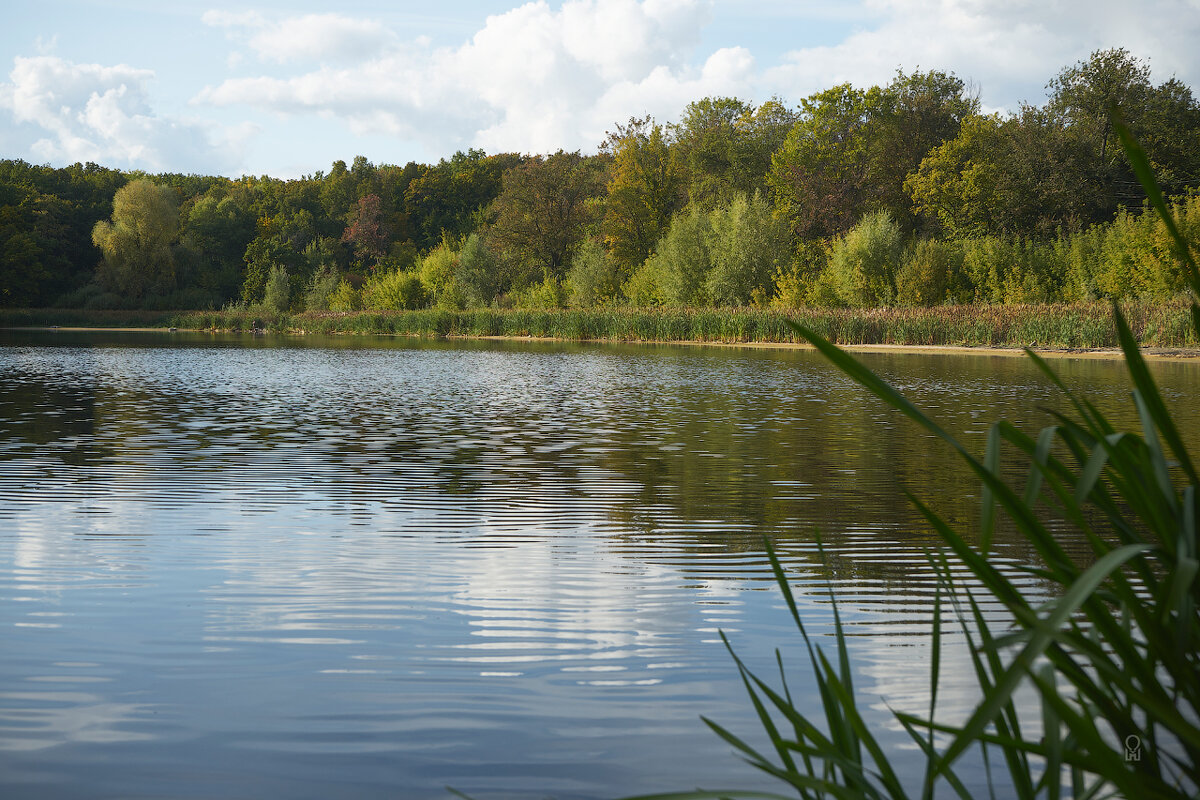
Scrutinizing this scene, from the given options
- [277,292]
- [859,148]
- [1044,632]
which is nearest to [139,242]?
[277,292]

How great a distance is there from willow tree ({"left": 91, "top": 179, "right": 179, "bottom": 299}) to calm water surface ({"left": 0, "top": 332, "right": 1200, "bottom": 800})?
60579 millimetres

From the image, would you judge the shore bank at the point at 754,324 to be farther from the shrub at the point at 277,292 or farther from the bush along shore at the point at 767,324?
the shrub at the point at 277,292

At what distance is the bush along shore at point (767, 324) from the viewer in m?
30.4

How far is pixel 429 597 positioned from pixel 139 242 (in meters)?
70.9

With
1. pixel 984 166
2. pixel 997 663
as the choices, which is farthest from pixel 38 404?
pixel 984 166

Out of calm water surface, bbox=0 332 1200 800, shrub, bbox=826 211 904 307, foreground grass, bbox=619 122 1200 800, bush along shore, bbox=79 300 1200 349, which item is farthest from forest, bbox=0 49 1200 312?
foreground grass, bbox=619 122 1200 800

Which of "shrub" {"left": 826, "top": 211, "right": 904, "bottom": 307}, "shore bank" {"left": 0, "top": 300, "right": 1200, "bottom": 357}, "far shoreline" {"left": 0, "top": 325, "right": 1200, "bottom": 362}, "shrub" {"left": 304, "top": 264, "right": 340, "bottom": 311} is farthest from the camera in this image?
"shrub" {"left": 304, "top": 264, "right": 340, "bottom": 311}

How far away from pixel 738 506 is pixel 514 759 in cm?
443

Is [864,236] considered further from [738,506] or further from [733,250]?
[738,506]

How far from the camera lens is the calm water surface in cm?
325

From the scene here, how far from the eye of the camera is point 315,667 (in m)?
4.00

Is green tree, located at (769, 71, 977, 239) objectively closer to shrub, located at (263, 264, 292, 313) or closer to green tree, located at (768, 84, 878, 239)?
green tree, located at (768, 84, 878, 239)

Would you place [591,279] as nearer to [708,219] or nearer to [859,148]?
[708,219]

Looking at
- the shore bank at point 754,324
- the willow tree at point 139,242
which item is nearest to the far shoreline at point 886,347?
the shore bank at point 754,324
